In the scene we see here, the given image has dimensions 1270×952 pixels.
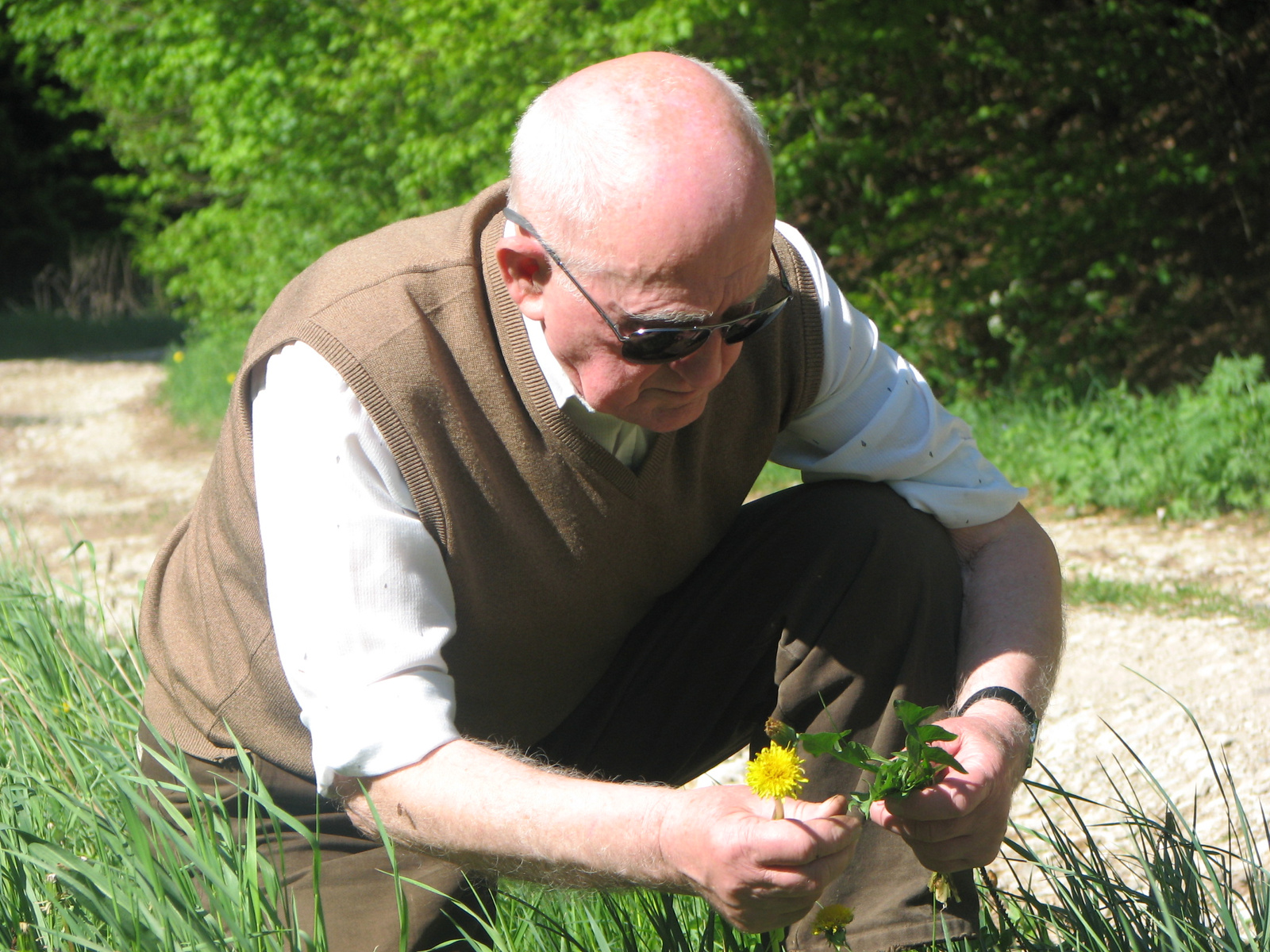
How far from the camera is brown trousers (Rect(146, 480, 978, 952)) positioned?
177 centimetres

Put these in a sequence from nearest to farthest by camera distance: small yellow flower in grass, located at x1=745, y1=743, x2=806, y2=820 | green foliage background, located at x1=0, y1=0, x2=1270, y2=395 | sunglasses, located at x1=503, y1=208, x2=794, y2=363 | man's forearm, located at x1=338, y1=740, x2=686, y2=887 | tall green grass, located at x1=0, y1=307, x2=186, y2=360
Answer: small yellow flower in grass, located at x1=745, y1=743, x2=806, y2=820 < man's forearm, located at x1=338, y1=740, x2=686, y2=887 < sunglasses, located at x1=503, y1=208, x2=794, y2=363 < green foliage background, located at x1=0, y1=0, x2=1270, y2=395 < tall green grass, located at x1=0, y1=307, x2=186, y2=360

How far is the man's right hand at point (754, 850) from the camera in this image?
1.26 m

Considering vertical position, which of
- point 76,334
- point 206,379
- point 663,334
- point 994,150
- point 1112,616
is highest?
point 663,334

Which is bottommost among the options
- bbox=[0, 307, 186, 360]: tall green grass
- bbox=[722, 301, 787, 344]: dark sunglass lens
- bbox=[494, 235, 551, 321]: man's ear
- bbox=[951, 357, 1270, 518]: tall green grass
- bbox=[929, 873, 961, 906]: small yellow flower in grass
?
bbox=[0, 307, 186, 360]: tall green grass

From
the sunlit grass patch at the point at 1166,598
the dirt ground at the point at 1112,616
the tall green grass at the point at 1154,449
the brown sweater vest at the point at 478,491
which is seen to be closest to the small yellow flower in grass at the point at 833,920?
the dirt ground at the point at 1112,616

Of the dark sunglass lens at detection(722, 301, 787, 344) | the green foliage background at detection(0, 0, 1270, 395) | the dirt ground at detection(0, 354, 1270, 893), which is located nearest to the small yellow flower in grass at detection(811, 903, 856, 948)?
the dirt ground at detection(0, 354, 1270, 893)

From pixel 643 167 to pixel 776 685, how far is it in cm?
87

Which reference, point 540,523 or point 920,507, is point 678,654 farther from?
point 920,507

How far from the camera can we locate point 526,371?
1.79 m

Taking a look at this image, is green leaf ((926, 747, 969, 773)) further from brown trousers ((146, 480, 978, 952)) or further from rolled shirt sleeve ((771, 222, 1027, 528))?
rolled shirt sleeve ((771, 222, 1027, 528))

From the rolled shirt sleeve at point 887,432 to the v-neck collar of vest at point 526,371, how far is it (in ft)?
1.32

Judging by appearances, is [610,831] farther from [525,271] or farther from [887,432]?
[887,432]

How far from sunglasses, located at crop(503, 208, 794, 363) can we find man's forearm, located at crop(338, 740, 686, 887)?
0.55 m

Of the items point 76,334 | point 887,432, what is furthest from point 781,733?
point 76,334
